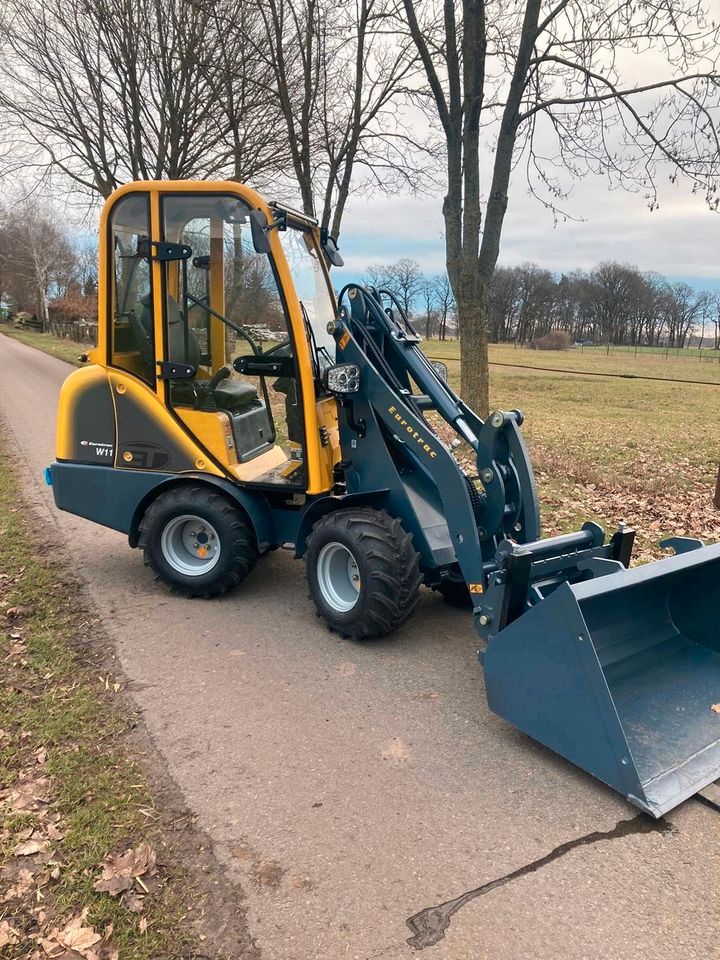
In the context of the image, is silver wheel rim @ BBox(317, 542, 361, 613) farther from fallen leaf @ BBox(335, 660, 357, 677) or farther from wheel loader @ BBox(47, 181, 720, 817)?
fallen leaf @ BBox(335, 660, 357, 677)

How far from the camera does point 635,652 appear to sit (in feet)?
12.4

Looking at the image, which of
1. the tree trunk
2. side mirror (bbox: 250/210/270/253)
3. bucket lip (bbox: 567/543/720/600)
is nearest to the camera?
bucket lip (bbox: 567/543/720/600)

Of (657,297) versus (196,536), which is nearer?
Answer: (196,536)

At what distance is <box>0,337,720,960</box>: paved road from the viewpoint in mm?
2416

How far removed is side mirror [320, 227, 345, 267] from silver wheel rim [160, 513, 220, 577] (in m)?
2.26

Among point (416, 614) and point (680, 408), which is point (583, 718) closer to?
point (416, 614)

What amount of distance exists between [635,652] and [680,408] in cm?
1732

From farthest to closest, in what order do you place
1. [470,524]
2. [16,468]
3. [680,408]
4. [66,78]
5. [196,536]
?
[680,408], [66,78], [16,468], [196,536], [470,524]

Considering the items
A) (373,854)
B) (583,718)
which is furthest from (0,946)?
(583,718)

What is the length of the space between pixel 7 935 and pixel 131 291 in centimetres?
397

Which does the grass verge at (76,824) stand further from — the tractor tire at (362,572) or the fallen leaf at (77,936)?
the tractor tire at (362,572)

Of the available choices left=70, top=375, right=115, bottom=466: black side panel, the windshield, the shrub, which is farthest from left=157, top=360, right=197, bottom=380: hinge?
→ the shrub

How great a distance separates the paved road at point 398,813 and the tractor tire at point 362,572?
208 millimetres

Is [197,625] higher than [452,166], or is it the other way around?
[452,166]
